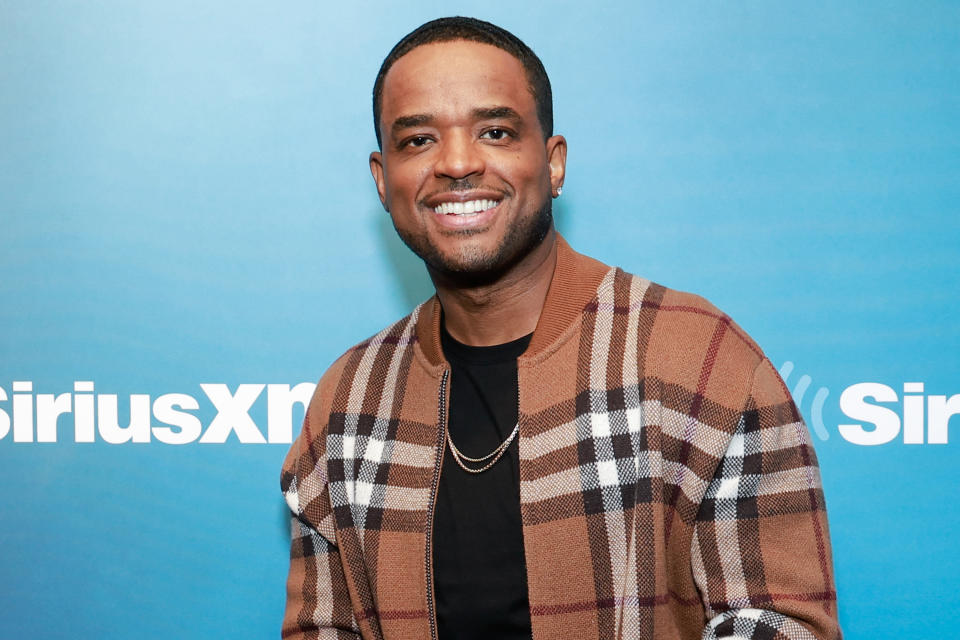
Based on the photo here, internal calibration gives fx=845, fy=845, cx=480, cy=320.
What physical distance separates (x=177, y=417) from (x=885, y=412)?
125 centimetres

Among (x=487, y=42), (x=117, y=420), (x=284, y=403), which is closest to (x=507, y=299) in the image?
(x=487, y=42)

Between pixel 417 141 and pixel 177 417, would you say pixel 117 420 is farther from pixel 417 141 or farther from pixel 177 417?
pixel 417 141

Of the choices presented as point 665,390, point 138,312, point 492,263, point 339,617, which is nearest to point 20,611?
point 138,312

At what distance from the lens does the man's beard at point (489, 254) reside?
1.07 meters

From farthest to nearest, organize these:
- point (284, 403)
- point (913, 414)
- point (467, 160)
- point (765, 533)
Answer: point (284, 403) < point (913, 414) < point (467, 160) < point (765, 533)

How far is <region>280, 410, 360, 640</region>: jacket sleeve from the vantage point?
1186mm

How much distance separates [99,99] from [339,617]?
1.02 meters

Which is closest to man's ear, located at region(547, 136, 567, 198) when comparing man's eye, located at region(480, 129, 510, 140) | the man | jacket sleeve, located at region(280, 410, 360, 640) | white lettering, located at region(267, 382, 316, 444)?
the man

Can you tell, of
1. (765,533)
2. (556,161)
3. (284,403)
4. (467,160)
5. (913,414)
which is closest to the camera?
(765,533)

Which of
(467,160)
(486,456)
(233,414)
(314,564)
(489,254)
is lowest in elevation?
(314,564)

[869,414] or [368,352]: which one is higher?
[368,352]

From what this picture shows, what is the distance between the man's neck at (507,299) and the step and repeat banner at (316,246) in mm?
367

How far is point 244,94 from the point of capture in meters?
1.51

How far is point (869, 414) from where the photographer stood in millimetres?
1430
